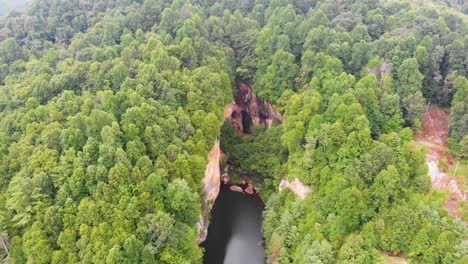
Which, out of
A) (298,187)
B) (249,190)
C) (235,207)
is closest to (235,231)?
(235,207)

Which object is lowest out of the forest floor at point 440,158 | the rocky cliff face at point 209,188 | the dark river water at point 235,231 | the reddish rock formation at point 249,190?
the reddish rock formation at point 249,190

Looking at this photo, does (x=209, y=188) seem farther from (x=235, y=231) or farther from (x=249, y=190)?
(x=249, y=190)

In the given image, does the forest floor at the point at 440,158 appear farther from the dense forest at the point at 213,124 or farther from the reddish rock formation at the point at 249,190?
the reddish rock formation at the point at 249,190

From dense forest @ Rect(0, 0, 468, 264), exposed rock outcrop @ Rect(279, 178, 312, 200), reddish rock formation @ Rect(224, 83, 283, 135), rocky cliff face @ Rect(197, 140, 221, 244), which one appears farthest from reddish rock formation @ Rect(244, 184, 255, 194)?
reddish rock formation @ Rect(224, 83, 283, 135)

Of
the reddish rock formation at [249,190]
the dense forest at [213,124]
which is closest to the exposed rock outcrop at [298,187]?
the dense forest at [213,124]

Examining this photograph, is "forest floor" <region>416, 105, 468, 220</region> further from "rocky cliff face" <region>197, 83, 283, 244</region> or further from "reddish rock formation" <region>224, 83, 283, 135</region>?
"reddish rock formation" <region>224, 83, 283, 135</region>

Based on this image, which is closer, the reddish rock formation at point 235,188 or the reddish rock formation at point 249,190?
the reddish rock formation at point 249,190
